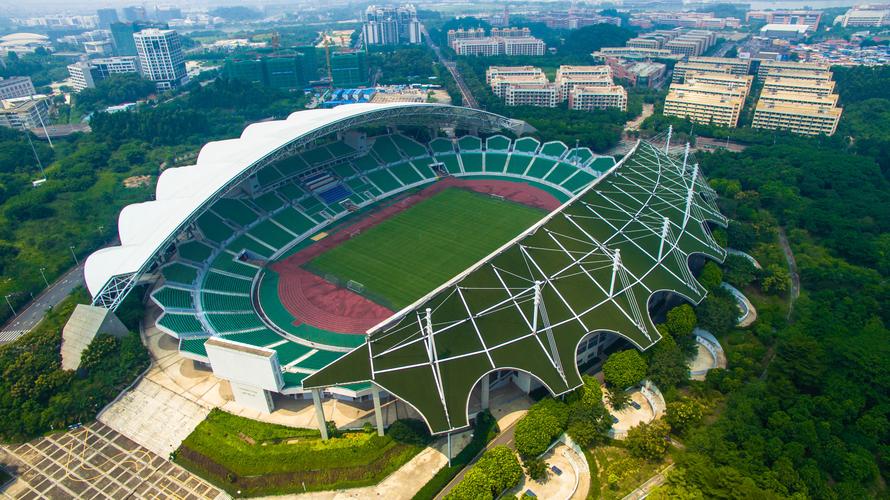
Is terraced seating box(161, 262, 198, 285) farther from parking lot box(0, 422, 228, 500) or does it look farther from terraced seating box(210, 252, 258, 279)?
parking lot box(0, 422, 228, 500)

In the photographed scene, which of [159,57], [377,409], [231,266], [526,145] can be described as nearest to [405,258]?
[231,266]

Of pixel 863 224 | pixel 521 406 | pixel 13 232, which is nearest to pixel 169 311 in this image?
pixel 521 406

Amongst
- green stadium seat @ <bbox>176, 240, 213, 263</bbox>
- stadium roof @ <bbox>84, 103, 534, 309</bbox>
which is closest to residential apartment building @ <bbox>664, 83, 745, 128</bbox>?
stadium roof @ <bbox>84, 103, 534, 309</bbox>

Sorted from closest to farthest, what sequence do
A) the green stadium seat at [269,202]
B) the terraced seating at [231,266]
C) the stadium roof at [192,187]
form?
the stadium roof at [192,187], the terraced seating at [231,266], the green stadium seat at [269,202]

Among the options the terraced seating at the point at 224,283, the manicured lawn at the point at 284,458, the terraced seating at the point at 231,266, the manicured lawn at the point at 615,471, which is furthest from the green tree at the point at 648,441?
the terraced seating at the point at 231,266

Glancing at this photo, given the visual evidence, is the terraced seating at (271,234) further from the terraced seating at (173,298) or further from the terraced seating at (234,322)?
the terraced seating at (234,322)

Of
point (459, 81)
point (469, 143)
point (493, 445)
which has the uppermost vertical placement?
point (469, 143)

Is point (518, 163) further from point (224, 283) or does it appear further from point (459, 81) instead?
point (459, 81)
